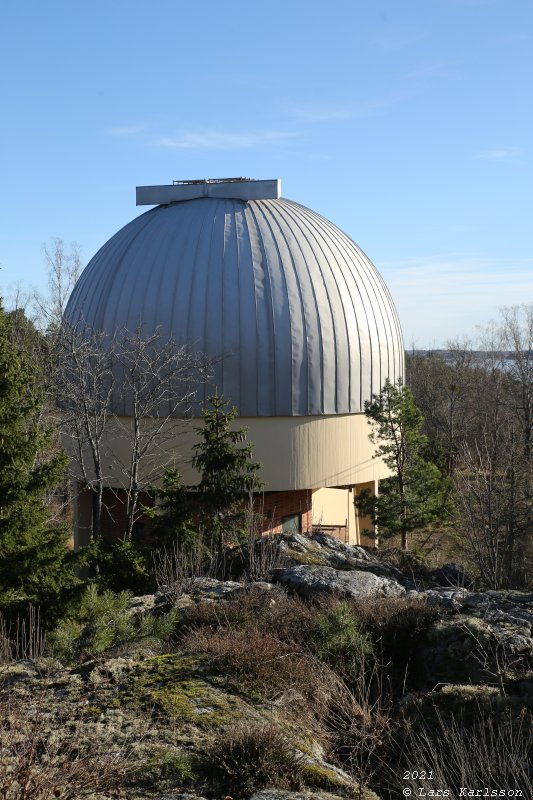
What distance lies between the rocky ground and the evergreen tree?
107 inches

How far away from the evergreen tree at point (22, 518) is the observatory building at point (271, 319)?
7591 millimetres

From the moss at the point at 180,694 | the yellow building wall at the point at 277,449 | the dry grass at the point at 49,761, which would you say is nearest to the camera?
the dry grass at the point at 49,761

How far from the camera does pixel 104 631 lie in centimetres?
614

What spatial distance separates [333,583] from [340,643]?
2446mm

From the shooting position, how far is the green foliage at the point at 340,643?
612cm

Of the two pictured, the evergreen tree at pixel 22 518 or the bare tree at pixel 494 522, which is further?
the bare tree at pixel 494 522

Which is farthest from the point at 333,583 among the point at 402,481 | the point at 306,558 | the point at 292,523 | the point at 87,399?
the point at 292,523

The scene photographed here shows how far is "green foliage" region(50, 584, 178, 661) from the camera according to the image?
6.11 metres

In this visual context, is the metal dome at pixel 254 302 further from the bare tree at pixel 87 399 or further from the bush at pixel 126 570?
the bush at pixel 126 570

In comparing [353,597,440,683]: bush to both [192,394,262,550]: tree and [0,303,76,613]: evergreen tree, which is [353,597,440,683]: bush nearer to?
[0,303,76,613]: evergreen tree

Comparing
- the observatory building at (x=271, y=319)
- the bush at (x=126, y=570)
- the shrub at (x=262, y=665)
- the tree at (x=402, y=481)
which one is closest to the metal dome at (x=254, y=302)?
the observatory building at (x=271, y=319)

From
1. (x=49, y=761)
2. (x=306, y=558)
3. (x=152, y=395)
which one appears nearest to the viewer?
(x=49, y=761)

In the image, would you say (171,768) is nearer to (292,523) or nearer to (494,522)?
(494,522)

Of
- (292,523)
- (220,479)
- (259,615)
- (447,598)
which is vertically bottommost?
(292,523)
